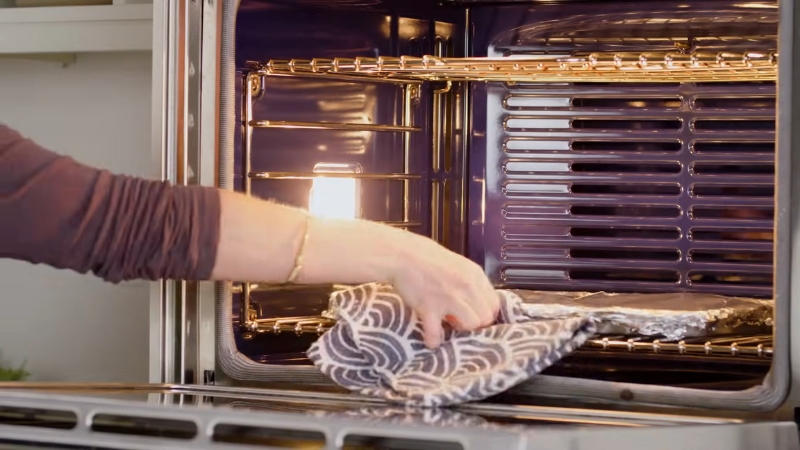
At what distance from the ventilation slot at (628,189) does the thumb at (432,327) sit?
44 centimetres

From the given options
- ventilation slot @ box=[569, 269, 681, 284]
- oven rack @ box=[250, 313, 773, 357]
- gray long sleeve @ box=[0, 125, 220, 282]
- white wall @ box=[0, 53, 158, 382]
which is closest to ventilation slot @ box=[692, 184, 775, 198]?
ventilation slot @ box=[569, 269, 681, 284]

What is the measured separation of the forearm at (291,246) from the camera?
102 centimetres

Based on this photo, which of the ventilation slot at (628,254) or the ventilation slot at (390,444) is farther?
the ventilation slot at (628,254)

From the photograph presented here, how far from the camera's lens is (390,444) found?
86cm

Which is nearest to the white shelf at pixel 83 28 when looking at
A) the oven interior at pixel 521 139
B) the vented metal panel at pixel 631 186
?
the oven interior at pixel 521 139

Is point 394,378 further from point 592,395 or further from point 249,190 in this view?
point 249,190

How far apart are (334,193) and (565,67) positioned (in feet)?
1.11

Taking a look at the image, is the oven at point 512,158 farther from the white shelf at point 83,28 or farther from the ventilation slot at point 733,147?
the white shelf at point 83,28

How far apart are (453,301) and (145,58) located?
1.05 meters

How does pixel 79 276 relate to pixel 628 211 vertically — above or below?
below

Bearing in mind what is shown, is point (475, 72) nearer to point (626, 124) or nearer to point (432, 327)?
point (626, 124)

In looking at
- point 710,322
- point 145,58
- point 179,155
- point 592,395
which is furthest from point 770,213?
point 145,58

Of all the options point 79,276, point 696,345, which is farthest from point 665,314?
point 79,276

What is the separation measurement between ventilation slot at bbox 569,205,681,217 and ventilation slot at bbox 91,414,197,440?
2.24 ft
